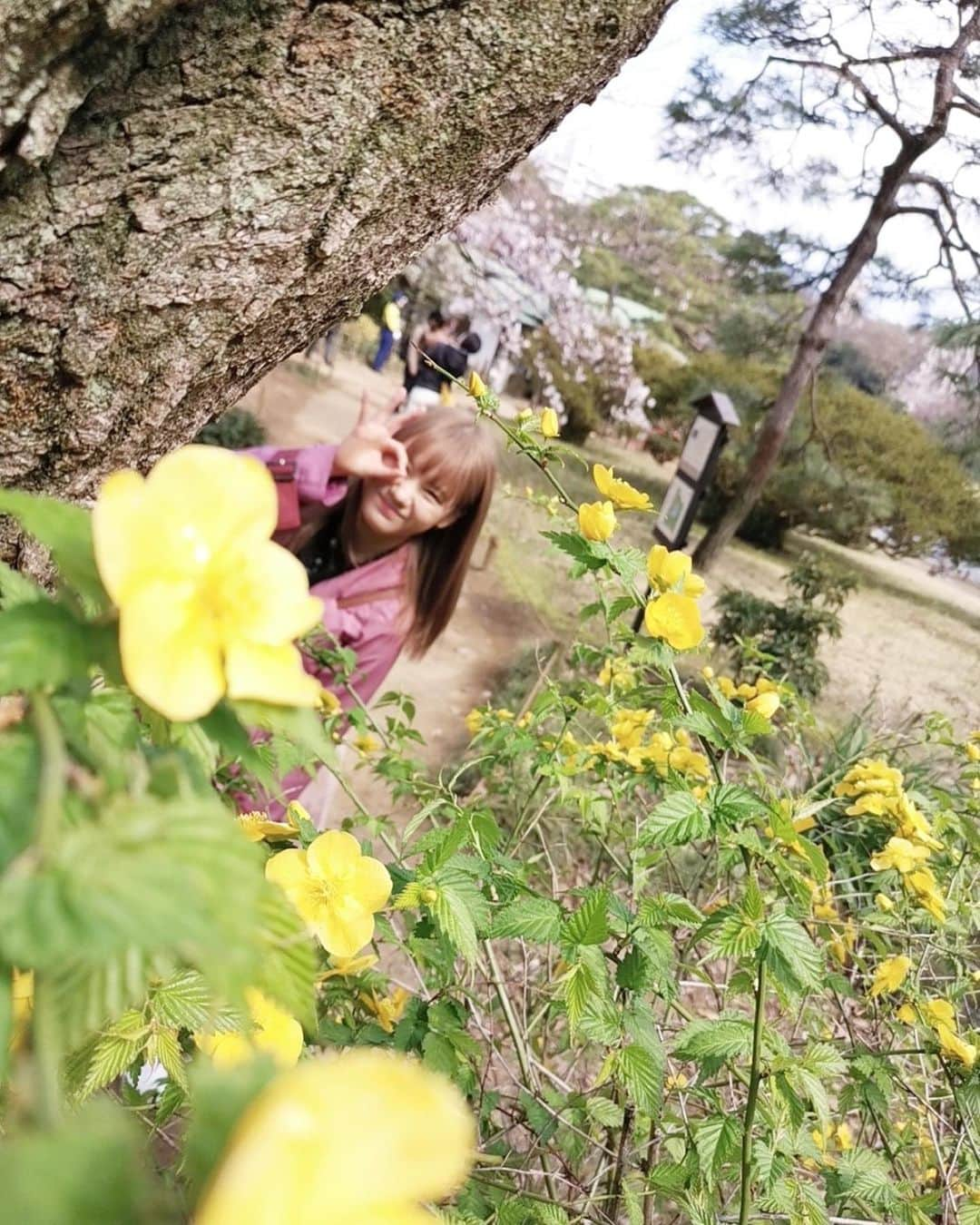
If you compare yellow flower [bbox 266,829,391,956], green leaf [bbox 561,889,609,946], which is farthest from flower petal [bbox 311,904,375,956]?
green leaf [bbox 561,889,609,946]

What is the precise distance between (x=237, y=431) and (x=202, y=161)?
5847 millimetres

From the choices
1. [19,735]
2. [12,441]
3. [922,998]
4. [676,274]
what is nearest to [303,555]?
[12,441]

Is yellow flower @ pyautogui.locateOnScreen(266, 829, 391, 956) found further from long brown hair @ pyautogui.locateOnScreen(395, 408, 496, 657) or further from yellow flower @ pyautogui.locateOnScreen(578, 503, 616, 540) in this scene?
long brown hair @ pyautogui.locateOnScreen(395, 408, 496, 657)

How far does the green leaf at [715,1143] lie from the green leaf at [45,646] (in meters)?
0.87

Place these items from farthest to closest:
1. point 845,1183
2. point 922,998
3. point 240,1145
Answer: point 922,998 → point 845,1183 → point 240,1145

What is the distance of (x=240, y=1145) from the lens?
0.18 metres

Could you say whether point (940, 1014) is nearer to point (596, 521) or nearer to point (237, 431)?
point (596, 521)

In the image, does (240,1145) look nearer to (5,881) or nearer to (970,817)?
(5,881)

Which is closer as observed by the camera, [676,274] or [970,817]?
[970,817]

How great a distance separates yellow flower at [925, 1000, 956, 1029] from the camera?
1.14 metres

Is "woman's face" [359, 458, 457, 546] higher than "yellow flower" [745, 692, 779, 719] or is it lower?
lower

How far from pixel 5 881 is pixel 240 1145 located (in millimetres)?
89

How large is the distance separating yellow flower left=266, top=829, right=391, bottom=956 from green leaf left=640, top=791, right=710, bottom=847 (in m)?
0.31

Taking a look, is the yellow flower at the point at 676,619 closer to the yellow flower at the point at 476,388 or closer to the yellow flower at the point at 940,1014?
the yellow flower at the point at 476,388
